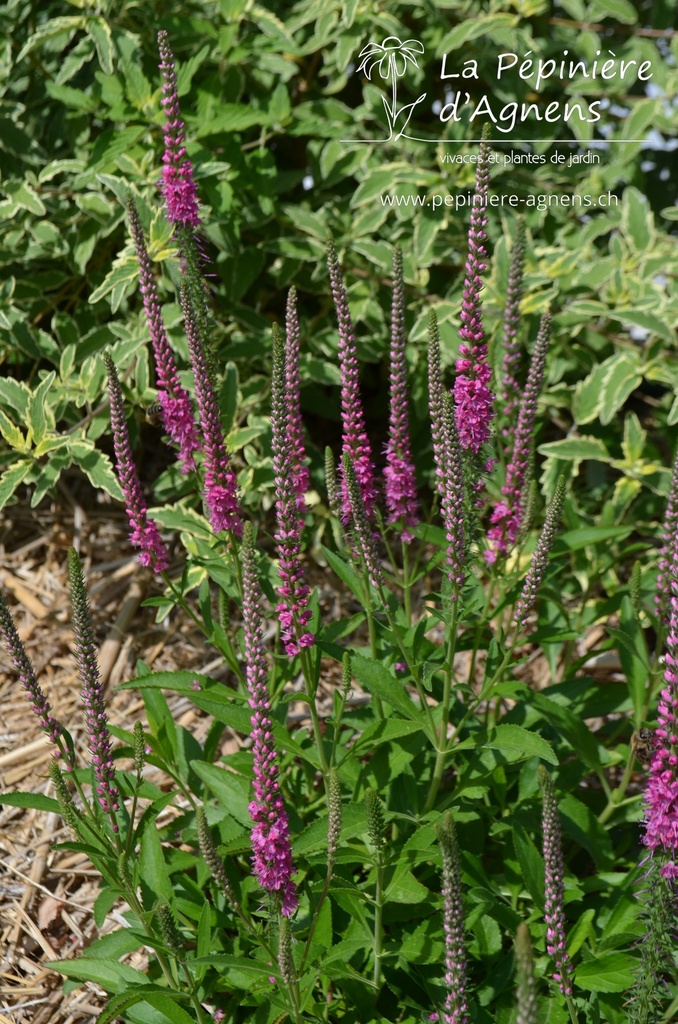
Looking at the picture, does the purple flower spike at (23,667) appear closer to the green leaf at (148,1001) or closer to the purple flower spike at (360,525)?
the green leaf at (148,1001)

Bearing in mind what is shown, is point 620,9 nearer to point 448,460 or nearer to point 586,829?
point 448,460

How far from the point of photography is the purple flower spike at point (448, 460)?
2330 mm

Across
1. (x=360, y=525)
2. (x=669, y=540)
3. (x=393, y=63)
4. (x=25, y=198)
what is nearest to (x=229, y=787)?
(x=360, y=525)

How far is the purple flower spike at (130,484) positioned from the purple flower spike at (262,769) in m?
0.59

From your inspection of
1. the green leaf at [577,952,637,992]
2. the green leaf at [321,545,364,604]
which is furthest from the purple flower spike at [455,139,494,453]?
the green leaf at [577,952,637,992]

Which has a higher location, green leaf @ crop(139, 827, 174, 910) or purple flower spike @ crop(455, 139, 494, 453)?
purple flower spike @ crop(455, 139, 494, 453)

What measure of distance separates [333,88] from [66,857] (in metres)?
3.78

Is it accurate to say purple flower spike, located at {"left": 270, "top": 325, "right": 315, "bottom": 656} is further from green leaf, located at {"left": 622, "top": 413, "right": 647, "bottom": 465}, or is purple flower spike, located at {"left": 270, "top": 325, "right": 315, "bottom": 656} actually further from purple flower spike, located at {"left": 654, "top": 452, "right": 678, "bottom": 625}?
green leaf, located at {"left": 622, "top": 413, "right": 647, "bottom": 465}

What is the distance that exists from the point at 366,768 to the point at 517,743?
51 cm

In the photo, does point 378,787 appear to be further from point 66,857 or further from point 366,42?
point 366,42

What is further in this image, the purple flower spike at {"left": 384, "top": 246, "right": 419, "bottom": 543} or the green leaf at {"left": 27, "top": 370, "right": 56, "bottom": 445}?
the green leaf at {"left": 27, "top": 370, "right": 56, "bottom": 445}

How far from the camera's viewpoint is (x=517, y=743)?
8.99 ft

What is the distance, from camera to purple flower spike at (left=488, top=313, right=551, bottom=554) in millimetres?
2948

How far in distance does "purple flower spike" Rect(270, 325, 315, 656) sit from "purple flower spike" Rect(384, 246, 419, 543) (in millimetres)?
340
